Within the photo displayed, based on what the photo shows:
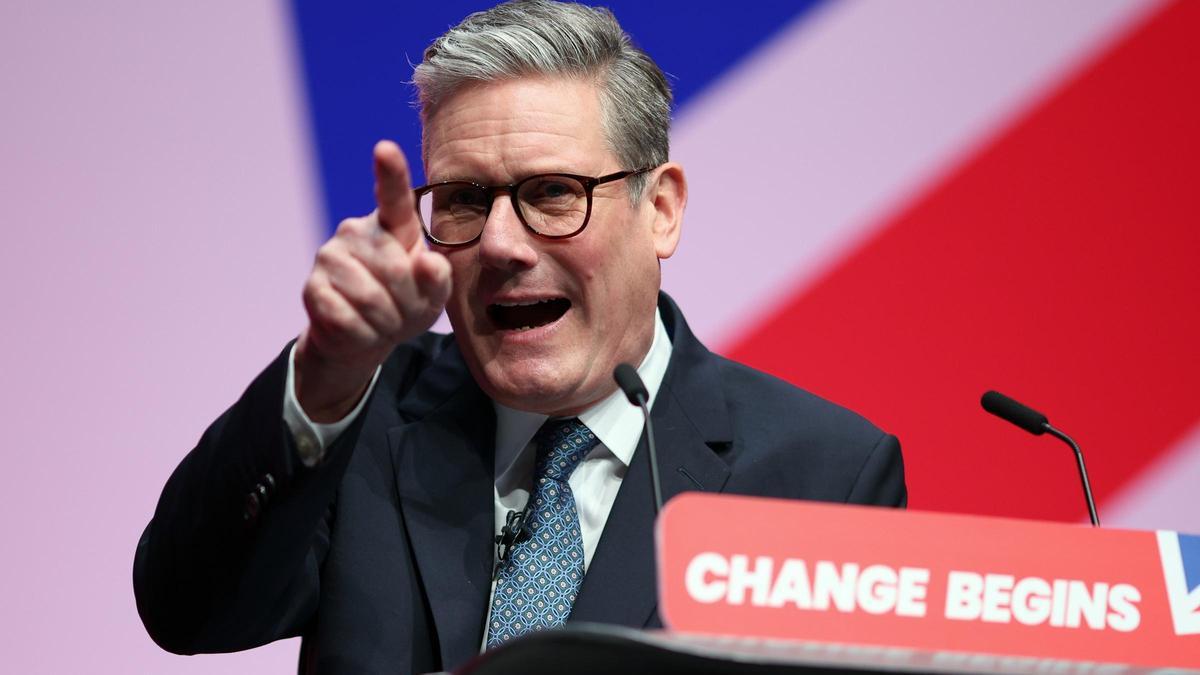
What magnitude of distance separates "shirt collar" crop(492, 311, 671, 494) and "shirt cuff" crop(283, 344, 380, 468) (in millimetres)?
468

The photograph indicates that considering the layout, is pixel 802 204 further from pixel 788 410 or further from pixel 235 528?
pixel 235 528

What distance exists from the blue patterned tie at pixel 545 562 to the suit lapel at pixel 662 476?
32 mm

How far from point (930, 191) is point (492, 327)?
45.6 inches

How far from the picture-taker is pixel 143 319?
262cm

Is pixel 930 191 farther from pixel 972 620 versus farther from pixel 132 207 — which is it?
pixel 972 620

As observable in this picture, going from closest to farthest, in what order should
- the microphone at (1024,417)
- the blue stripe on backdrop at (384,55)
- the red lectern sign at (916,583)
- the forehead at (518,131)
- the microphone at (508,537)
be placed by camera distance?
the red lectern sign at (916,583) → the microphone at (1024,417) → the microphone at (508,537) → the forehead at (518,131) → the blue stripe on backdrop at (384,55)

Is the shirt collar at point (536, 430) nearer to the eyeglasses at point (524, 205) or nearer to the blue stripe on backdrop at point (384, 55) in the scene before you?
the eyeglasses at point (524, 205)

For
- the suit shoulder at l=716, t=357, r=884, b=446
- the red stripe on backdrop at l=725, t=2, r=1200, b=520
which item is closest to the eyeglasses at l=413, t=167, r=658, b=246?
the suit shoulder at l=716, t=357, r=884, b=446

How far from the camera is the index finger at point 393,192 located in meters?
1.38

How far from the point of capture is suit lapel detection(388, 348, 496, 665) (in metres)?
1.80

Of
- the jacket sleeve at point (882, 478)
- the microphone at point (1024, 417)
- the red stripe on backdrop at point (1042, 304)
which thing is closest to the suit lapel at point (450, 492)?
the jacket sleeve at point (882, 478)

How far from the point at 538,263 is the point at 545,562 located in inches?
15.9

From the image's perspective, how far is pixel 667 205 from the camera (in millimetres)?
2188

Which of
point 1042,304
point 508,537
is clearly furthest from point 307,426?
point 1042,304
